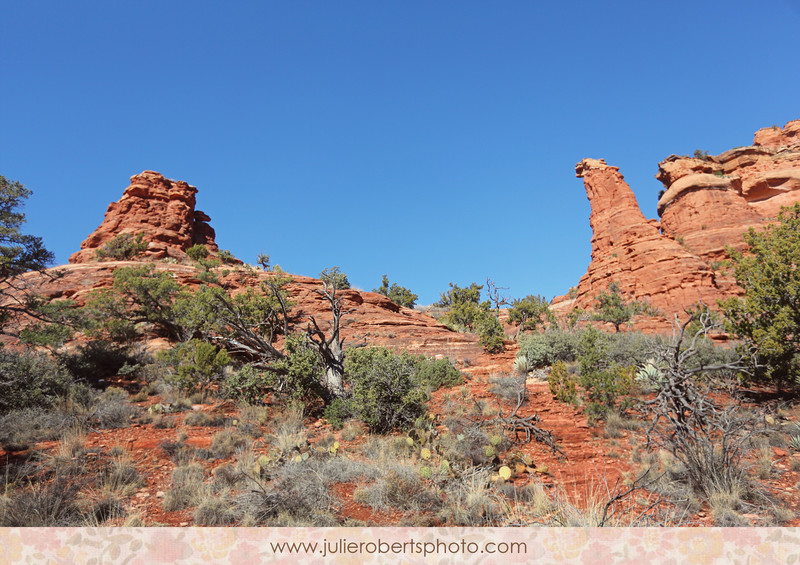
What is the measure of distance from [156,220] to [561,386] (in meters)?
39.0

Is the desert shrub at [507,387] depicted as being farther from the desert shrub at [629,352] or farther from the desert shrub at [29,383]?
the desert shrub at [29,383]

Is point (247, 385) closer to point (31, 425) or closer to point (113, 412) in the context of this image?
point (113, 412)

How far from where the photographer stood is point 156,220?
38.2 meters

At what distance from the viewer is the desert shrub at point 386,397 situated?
27.5ft

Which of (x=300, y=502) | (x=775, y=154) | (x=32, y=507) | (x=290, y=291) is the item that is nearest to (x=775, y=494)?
(x=300, y=502)

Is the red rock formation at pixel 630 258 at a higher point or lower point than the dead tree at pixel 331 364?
higher

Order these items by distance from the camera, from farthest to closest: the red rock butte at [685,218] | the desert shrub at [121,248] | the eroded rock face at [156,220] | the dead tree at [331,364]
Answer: the red rock butte at [685,218], the eroded rock face at [156,220], the desert shrub at [121,248], the dead tree at [331,364]

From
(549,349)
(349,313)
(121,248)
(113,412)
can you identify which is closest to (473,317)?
(349,313)

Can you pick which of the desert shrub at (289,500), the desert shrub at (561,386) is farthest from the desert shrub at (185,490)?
the desert shrub at (561,386)

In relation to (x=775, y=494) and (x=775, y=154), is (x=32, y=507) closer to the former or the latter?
(x=775, y=494)

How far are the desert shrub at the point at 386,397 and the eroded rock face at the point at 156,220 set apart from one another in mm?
30206

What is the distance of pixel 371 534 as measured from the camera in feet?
9.36

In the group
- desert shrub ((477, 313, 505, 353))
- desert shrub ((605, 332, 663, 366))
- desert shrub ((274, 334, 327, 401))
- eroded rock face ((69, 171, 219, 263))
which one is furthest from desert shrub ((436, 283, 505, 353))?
eroded rock face ((69, 171, 219, 263))

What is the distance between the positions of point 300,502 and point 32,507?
2.78m
